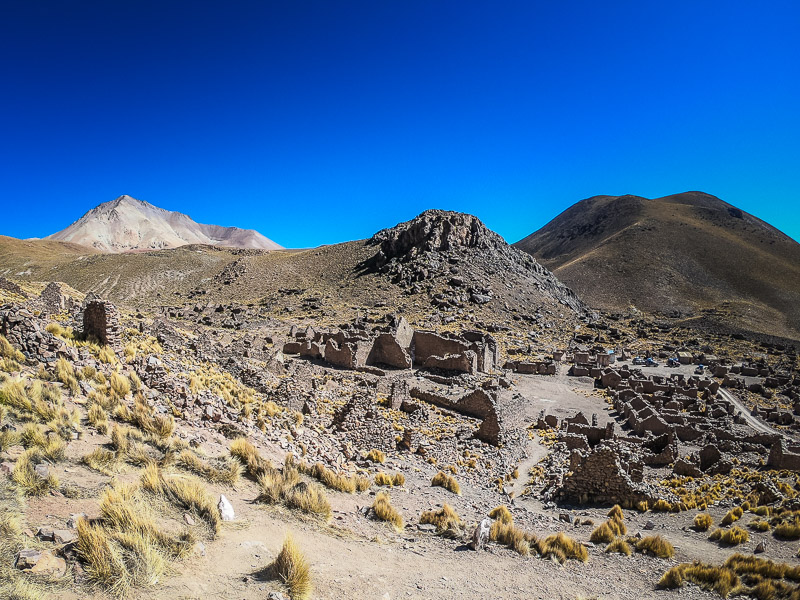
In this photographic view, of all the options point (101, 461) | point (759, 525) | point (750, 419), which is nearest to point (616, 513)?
point (759, 525)

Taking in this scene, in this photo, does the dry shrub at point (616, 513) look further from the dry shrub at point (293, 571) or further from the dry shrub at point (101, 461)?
the dry shrub at point (101, 461)

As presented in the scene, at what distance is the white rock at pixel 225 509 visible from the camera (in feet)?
22.6

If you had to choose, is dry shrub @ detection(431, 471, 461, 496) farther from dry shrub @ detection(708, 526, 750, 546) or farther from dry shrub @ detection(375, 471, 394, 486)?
dry shrub @ detection(708, 526, 750, 546)

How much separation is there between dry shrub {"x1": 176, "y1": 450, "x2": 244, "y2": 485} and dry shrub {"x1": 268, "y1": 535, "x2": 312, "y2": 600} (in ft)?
9.46

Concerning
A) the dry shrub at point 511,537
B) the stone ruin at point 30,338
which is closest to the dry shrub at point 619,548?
the dry shrub at point 511,537

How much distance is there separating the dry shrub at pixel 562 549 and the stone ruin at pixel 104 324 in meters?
11.5

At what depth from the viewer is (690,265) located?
395 feet

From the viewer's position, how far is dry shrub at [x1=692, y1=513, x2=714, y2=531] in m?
10.2

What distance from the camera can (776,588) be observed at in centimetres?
697

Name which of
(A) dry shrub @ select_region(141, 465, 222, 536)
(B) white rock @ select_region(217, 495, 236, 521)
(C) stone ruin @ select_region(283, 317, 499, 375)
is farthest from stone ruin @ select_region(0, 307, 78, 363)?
(C) stone ruin @ select_region(283, 317, 499, 375)

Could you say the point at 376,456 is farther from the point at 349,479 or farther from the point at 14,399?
the point at 14,399

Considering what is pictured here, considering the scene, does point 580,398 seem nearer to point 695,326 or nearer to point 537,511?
point 537,511

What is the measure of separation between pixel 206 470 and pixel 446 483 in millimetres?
6409

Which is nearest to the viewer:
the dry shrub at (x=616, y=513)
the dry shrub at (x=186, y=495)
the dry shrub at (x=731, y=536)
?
the dry shrub at (x=186, y=495)
